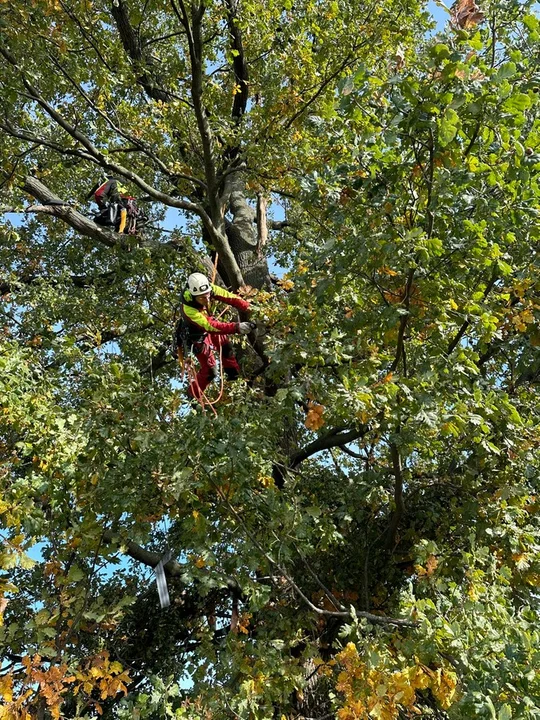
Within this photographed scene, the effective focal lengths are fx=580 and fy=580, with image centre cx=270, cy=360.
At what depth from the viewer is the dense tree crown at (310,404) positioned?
301cm

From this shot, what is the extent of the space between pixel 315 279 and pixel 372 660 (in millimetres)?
2325

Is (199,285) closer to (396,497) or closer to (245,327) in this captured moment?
(245,327)

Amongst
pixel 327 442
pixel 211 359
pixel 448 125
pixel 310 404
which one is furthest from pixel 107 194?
pixel 448 125

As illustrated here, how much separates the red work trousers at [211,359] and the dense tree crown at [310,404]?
0.26 meters

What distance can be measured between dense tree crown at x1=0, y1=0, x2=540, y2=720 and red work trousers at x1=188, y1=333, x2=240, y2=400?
0.86 ft

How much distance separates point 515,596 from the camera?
439 centimetres

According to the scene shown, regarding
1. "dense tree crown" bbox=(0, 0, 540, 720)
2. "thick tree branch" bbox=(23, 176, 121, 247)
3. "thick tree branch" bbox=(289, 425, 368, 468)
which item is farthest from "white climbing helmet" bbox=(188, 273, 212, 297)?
"thick tree branch" bbox=(23, 176, 121, 247)

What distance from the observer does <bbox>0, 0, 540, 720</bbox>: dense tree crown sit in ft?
9.86

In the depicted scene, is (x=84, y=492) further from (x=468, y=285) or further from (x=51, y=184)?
(x=51, y=184)

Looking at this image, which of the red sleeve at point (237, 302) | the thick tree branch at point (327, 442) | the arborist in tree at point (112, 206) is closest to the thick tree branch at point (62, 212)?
the arborist in tree at point (112, 206)

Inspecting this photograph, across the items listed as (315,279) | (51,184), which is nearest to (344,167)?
(315,279)

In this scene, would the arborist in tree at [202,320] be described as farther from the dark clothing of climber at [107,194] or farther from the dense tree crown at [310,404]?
the dark clothing of climber at [107,194]

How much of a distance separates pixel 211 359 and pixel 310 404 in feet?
7.98

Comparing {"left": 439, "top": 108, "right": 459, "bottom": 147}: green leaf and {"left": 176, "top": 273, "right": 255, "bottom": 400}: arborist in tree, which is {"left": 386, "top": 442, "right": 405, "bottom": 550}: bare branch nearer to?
{"left": 176, "top": 273, "right": 255, "bottom": 400}: arborist in tree
